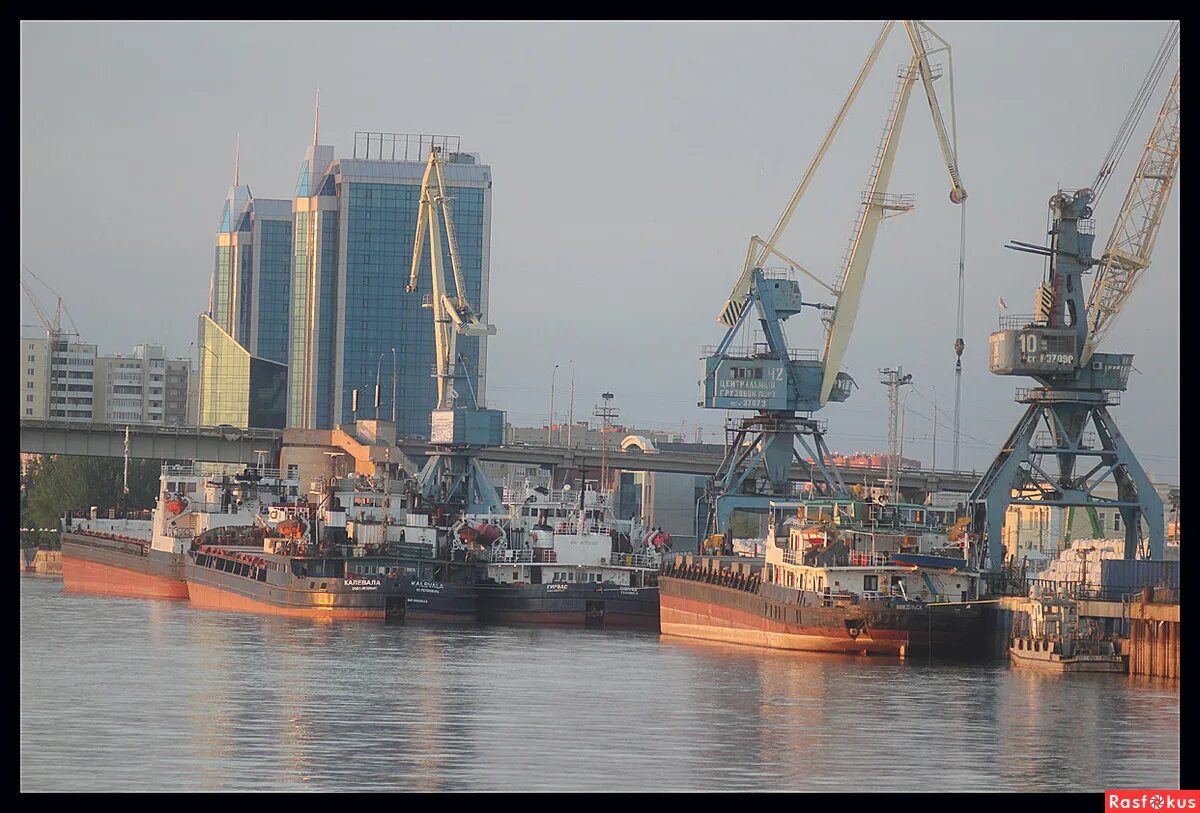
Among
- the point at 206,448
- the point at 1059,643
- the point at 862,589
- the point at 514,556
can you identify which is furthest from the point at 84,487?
the point at 1059,643

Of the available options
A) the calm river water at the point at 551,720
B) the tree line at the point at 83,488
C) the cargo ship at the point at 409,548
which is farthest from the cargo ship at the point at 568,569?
the tree line at the point at 83,488

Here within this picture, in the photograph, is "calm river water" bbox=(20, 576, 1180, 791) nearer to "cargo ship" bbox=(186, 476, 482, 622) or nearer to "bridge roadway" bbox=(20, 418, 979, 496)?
"cargo ship" bbox=(186, 476, 482, 622)

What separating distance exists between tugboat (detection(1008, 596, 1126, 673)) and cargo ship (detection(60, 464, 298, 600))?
51997 millimetres

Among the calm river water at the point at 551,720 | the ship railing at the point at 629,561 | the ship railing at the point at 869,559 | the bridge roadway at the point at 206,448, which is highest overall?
the bridge roadway at the point at 206,448

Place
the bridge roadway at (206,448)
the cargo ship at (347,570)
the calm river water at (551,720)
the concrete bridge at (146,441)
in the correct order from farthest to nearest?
the bridge roadway at (206,448) < the concrete bridge at (146,441) < the cargo ship at (347,570) < the calm river water at (551,720)

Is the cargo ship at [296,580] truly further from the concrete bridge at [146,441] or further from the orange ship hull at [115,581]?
the concrete bridge at [146,441]

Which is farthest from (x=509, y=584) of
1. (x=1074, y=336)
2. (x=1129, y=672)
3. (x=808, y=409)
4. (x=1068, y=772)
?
(x=1068, y=772)

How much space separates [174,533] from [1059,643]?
6176 cm

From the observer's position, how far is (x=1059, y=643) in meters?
70.5

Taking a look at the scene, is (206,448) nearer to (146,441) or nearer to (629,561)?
(146,441)

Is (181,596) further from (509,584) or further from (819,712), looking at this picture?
(819,712)

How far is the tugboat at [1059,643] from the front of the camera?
69.6 metres

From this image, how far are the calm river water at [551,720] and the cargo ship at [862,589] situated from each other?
1680 mm

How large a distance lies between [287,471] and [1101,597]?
64.9 m
